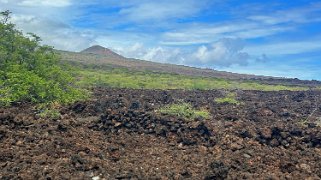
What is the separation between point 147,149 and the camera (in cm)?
1386

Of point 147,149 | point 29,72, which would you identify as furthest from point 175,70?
point 147,149

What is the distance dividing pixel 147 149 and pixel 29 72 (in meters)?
12.3

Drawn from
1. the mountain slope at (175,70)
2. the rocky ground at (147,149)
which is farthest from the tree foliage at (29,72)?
the mountain slope at (175,70)

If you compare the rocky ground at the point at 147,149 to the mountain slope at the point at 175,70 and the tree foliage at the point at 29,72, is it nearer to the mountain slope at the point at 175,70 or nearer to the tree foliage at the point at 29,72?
the tree foliage at the point at 29,72

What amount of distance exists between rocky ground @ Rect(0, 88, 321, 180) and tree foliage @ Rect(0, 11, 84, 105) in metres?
2.78

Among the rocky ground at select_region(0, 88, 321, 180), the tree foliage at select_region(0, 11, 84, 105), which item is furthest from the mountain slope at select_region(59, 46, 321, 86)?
the rocky ground at select_region(0, 88, 321, 180)

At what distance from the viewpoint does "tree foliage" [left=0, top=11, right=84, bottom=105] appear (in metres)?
21.6

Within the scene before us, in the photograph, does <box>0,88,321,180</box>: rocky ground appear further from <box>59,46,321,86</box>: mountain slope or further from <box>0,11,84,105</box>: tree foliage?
<box>59,46,321,86</box>: mountain slope

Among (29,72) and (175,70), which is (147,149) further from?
(175,70)

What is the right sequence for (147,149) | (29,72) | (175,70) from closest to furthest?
1. (147,149)
2. (29,72)
3. (175,70)

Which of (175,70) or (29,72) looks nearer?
(29,72)

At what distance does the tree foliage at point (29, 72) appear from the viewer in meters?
21.6

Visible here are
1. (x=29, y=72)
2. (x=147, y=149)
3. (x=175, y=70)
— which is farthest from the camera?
(x=175, y=70)

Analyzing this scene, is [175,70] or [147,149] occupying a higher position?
[175,70]
